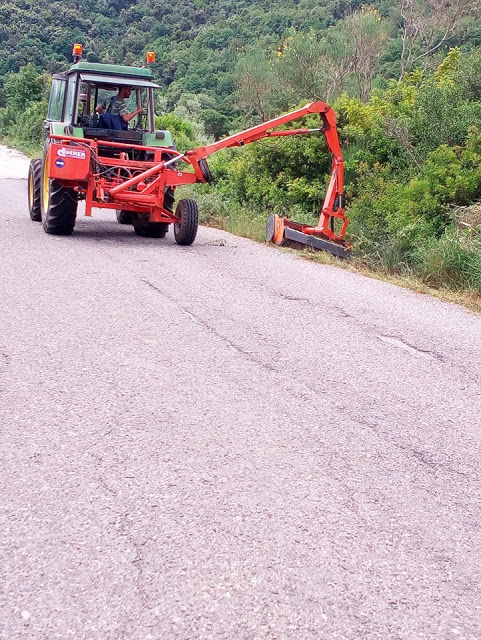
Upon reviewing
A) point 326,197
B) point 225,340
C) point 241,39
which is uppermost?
point 241,39

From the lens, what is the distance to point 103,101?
480 inches

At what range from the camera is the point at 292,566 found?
265 centimetres

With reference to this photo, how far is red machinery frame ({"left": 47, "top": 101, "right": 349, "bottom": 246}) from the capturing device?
33.6 feet

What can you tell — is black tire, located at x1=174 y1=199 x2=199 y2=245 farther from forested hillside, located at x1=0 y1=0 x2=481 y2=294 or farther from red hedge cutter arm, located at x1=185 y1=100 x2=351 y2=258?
forested hillside, located at x1=0 y1=0 x2=481 y2=294

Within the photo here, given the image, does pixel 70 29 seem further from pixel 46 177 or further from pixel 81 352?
pixel 81 352

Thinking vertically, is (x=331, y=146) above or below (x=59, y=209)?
above

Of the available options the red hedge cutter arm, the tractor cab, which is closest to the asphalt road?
the red hedge cutter arm

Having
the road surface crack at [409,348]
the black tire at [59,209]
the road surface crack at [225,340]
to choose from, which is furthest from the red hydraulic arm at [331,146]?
the road surface crack at [409,348]

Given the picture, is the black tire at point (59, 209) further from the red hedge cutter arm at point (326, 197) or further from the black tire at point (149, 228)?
the red hedge cutter arm at point (326, 197)

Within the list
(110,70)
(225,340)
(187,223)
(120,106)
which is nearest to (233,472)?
(225,340)

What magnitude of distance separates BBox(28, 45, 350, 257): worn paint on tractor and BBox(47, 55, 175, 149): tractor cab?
2 centimetres

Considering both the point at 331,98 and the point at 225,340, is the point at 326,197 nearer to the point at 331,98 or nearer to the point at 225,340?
the point at 225,340

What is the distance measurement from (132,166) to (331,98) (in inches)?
739

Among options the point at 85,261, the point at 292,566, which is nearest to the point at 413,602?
the point at 292,566
